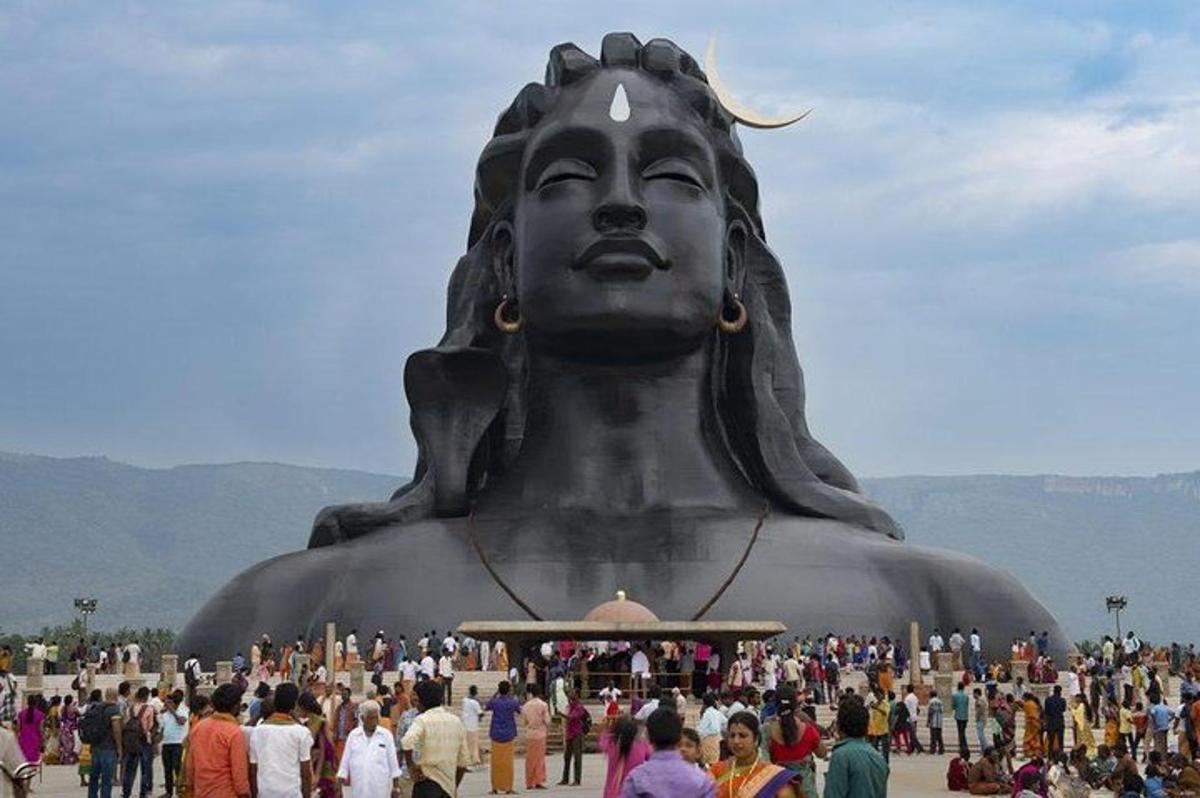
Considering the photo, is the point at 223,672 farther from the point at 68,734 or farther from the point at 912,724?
the point at 912,724

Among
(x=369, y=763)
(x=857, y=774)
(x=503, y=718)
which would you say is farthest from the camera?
(x=503, y=718)

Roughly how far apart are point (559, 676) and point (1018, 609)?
39.7 feet

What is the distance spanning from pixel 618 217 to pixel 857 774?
87.7 feet

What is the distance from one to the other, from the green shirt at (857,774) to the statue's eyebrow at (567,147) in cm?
2732

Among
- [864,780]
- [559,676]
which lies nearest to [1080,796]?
[864,780]

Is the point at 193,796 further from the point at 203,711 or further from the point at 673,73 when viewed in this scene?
the point at 673,73

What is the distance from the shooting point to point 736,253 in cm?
3909

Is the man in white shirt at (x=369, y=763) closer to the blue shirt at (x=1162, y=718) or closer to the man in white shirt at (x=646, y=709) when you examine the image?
the man in white shirt at (x=646, y=709)

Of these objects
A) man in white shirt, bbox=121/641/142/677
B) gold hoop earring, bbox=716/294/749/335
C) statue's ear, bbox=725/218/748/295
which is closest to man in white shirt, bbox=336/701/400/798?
man in white shirt, bbox=121/641/142/677

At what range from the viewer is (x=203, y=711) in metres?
12.9

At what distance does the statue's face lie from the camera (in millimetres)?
36000

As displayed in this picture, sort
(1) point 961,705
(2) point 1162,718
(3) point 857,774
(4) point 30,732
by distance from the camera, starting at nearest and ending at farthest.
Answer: (3) point 857,774 < (4) point 30,732 < (2) point 1162,718 < (1) point 961,705

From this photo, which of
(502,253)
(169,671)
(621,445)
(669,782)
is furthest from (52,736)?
(669,782)

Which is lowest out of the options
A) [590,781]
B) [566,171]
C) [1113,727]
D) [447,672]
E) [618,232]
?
[590,781]
